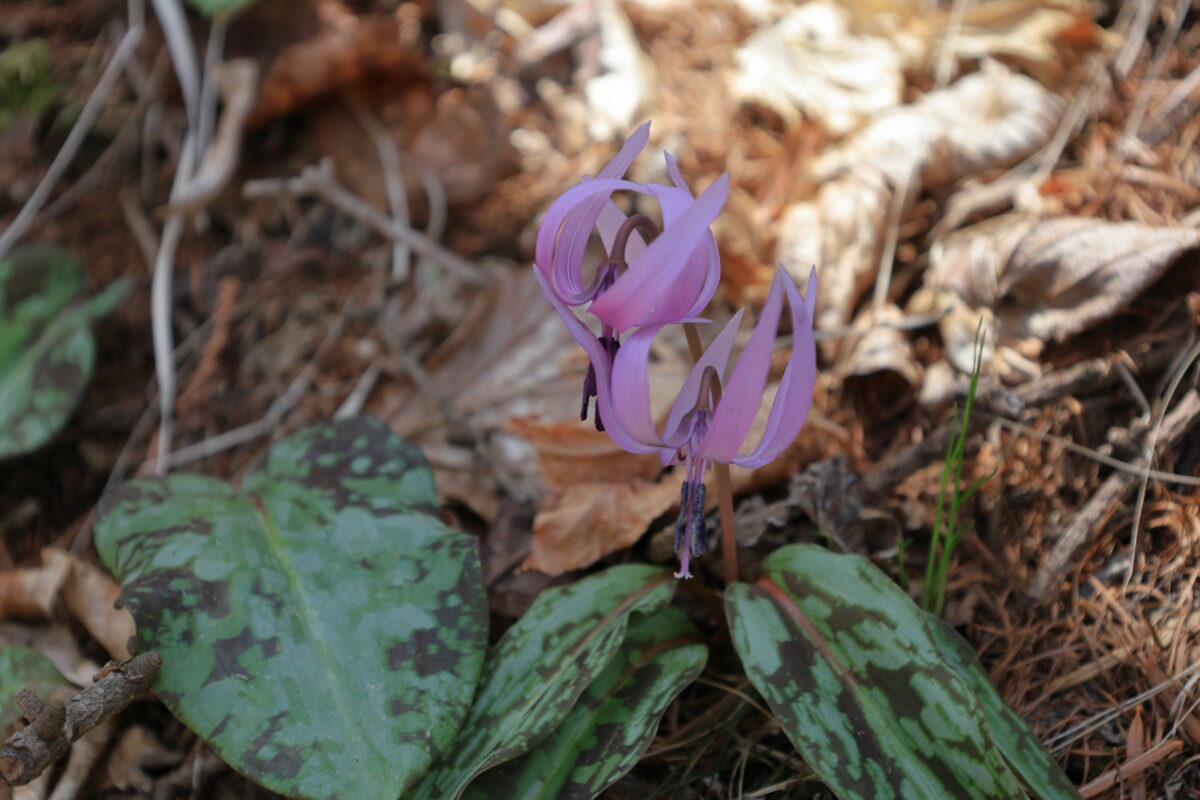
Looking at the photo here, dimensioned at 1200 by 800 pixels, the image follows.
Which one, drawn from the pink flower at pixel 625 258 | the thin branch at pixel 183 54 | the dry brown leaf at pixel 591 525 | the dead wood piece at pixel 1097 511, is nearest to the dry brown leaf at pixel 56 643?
the dry brown leaf at pixel 591 525

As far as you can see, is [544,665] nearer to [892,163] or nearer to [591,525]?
[591,525]

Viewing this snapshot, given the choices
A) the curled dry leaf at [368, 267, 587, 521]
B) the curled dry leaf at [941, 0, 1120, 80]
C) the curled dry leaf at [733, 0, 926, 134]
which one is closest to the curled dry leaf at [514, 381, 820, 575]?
the curled dry leaf at [368, 267, 587, 521]

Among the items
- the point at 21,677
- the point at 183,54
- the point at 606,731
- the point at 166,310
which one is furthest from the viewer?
the point at 183,54

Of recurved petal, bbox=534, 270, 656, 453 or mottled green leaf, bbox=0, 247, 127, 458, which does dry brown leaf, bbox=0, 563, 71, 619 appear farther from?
recurved petal, bbox=534, 270, 656, 453

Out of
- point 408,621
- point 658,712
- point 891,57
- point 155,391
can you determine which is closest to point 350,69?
point 155,391

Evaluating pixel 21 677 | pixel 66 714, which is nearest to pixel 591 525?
pixel 66 714

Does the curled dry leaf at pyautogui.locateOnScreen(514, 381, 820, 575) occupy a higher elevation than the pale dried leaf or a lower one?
lower

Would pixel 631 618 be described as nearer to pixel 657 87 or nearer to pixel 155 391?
pixel 155 391
